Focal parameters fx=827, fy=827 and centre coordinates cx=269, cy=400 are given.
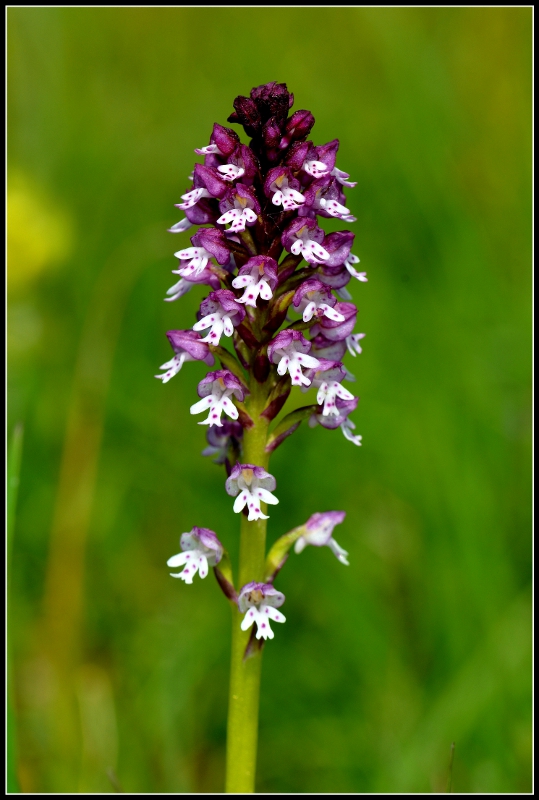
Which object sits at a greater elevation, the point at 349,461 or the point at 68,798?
the point at 349,461

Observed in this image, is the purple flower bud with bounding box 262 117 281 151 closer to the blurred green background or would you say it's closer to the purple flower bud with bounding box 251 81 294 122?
the purple flower bud with bounding box 251 81 294 122

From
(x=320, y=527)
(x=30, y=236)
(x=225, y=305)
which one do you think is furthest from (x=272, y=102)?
(x=30, y=236)

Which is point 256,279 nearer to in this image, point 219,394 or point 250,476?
point 219,394

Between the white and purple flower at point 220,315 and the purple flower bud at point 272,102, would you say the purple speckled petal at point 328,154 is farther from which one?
the white and purple flower at point 220,315

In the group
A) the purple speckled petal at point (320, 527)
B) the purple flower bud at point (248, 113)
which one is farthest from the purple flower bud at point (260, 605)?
the purple flower bud at point (248, 113)

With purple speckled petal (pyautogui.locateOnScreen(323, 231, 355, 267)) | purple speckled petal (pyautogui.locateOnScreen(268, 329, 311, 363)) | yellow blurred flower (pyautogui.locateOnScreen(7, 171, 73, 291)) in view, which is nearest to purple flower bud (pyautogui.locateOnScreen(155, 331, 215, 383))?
purple speckled petal (pyautogui.locateOnScreen(268, 329, 311, 363))

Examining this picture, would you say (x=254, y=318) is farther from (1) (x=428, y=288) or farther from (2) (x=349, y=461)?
(1) (x=428, y=288)

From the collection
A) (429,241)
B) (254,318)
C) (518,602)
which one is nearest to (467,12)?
(429,241)
